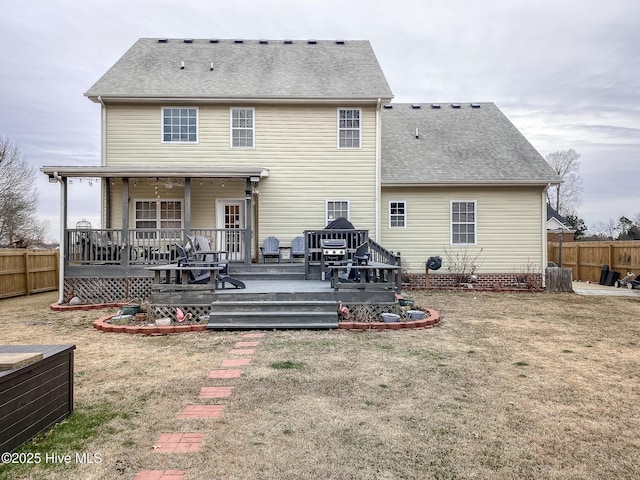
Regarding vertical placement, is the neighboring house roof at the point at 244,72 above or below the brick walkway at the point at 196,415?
above

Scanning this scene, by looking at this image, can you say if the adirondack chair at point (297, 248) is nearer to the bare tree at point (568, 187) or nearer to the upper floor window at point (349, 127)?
the upper floor window at point (349, 127)

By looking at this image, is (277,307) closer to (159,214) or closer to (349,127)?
(159,214)

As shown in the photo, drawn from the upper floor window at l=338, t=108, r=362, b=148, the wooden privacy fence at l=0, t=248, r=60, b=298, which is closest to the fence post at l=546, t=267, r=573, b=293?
the upper floor window at l=338, t=108, r=362, b=148

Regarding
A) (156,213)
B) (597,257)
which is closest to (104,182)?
(156,213)

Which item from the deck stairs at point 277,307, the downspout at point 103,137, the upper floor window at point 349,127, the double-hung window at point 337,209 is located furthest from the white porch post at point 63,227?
the upper floor window at point 349,127

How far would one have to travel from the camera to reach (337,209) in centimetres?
1420

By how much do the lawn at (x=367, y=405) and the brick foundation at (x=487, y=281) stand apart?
6832 millimetres

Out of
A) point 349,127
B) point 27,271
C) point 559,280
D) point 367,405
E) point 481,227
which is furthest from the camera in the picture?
point 481,227

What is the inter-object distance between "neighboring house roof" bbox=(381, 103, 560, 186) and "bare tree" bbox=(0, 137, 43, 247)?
19989mm

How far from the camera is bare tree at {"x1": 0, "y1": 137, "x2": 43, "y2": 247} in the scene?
79.9ft

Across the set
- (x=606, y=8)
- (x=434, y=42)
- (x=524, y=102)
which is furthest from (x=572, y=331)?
(x=524, y=102)

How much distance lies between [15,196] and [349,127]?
20.7 metres

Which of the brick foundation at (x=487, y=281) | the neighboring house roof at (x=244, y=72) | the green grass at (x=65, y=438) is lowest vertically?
the green grass at (x=65, y=438)

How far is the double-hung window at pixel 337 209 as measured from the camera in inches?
558
